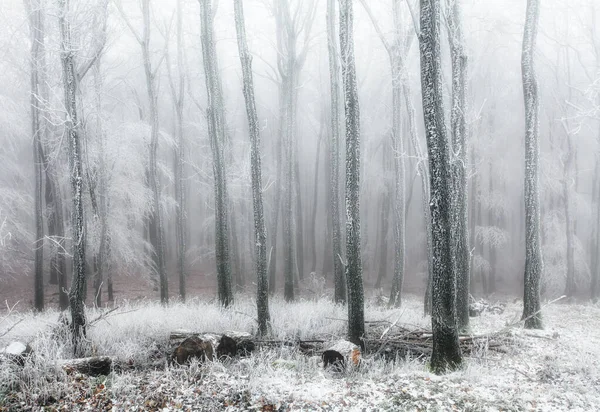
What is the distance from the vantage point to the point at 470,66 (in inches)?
618

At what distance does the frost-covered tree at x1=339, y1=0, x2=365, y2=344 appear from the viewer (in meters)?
6.70

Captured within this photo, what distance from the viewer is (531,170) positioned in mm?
8805

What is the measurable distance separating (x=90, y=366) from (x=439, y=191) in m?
5.12

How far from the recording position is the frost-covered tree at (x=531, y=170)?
8.73 metres

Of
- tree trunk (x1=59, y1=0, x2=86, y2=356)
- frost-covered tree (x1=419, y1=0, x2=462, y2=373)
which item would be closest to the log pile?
frost-covered tree (x1=419, y1=0, x2=462, y2=373)

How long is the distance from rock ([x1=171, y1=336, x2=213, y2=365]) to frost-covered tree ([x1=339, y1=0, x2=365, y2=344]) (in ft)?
7.55

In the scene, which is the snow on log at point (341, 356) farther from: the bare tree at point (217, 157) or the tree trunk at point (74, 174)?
the bare tree at point (217, 157)

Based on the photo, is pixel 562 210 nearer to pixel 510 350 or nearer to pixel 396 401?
pixel 510 350

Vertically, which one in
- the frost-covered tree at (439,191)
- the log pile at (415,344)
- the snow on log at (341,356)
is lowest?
the log pile at (415,344)

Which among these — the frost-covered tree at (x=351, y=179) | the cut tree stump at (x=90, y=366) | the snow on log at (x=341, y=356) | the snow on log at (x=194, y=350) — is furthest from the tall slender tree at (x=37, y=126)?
the snow on log at (x=341, y=356)

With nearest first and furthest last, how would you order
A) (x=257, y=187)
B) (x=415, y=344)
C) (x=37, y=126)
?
1. (x=415, y=344)
2. (x=257, y=187)
3. (x=37, y=126)

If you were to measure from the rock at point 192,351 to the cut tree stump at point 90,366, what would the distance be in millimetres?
847

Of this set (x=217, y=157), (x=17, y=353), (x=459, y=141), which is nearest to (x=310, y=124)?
(x=217, y=157)

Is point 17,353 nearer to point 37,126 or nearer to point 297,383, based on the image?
point 297,383
